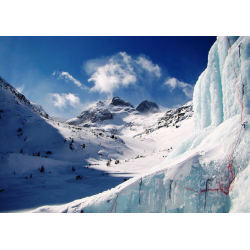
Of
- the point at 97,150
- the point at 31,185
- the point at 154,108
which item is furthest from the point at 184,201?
the point at 154,108

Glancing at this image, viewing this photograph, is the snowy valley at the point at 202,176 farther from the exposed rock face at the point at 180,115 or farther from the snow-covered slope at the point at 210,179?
the exposed rock face at the point at 180,115

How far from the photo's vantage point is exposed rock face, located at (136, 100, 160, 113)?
126m

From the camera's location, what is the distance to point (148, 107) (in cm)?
12750

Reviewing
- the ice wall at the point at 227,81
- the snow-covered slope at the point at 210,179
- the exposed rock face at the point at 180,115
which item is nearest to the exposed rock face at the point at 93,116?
the exposed rock face at the point at 180,115

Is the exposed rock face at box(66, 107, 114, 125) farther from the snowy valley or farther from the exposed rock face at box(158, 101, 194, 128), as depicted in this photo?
the snowy valley

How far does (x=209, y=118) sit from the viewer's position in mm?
4461

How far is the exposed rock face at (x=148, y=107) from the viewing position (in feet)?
412

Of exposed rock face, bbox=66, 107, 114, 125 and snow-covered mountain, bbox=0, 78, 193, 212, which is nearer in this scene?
snow-covered mountain, bbox=0, 78, 193, 212

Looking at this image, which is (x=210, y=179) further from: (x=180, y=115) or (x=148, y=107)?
(x=148, y=107)

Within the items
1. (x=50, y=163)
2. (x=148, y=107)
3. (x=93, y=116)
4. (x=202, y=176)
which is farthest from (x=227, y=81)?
(x=148, y=107)

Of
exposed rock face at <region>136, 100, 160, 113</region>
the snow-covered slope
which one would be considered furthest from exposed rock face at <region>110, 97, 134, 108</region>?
the snow-covered slope

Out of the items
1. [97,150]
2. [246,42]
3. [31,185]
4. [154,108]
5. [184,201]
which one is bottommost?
[31,185]
